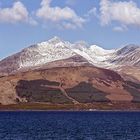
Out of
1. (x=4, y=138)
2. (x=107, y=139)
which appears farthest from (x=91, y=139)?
(x=4, y=138)

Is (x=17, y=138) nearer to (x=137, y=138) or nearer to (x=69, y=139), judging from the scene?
(x=69, y=139)

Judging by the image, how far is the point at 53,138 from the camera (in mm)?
123750

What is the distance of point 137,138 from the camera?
125m

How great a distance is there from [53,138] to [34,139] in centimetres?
598

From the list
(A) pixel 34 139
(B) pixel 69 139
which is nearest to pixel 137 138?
(B) pixel 69 139

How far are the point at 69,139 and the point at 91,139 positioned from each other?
207 inches

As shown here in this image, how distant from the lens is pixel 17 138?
123 metres

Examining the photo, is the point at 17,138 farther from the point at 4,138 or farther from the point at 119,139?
the point at 119,139

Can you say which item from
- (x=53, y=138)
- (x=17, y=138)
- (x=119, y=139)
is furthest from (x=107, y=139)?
(x=17, y=138)

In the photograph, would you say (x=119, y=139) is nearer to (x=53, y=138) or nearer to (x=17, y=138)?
(x=53, y=138)

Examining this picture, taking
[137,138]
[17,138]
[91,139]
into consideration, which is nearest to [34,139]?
[17,138]

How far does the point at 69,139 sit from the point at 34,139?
7.87 m

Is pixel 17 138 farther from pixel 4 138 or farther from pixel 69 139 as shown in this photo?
pixel 69 139

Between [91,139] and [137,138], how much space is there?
11.3 meters
